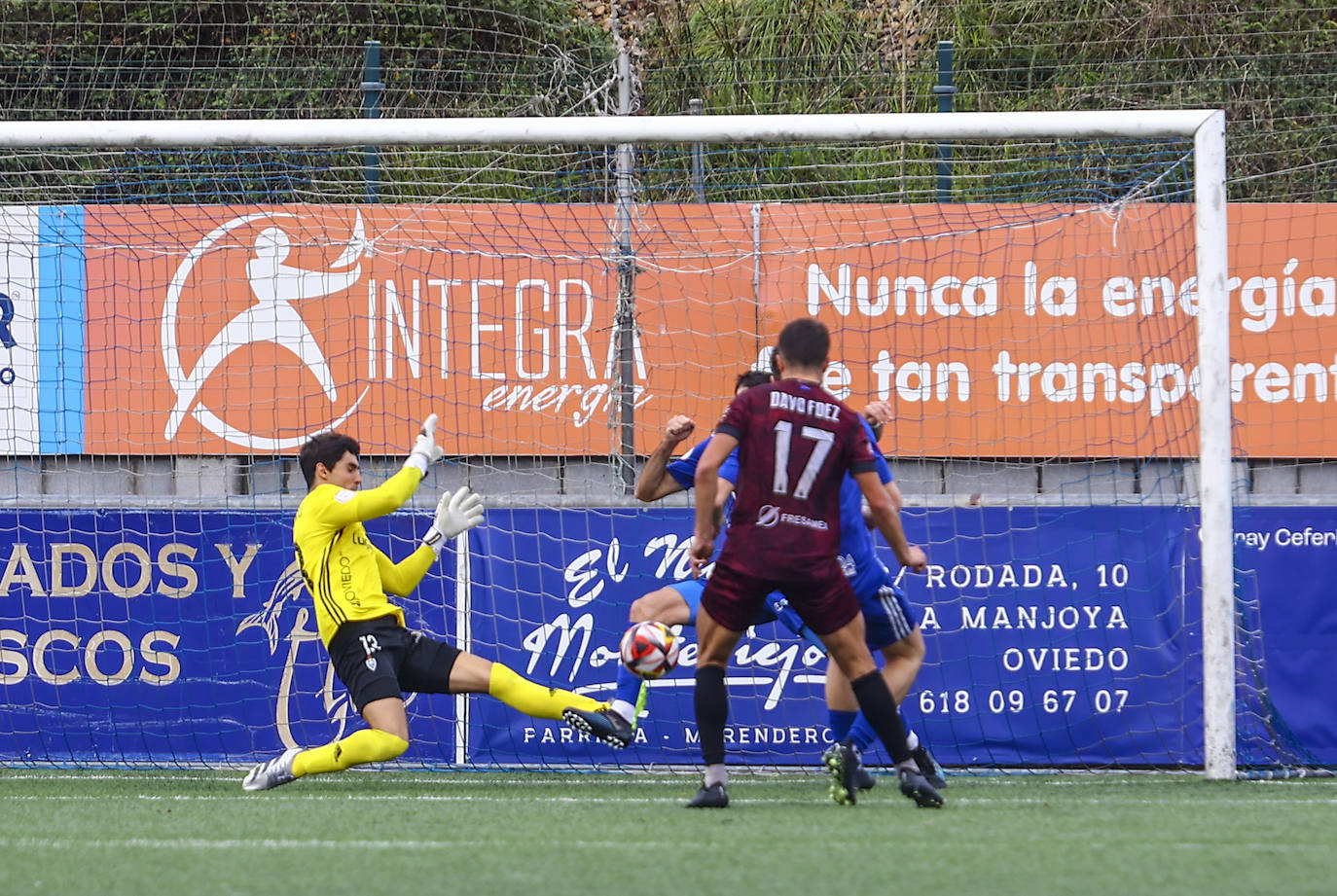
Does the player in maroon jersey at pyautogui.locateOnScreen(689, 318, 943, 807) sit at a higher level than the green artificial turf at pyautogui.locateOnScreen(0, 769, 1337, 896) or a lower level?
higher

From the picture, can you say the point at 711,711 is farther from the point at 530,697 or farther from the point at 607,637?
the point at 607,637

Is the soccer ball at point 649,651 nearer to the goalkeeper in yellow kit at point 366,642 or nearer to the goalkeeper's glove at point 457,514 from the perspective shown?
the goalkeeper in yellow kit at point 366,642

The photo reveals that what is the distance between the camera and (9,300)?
842 cm

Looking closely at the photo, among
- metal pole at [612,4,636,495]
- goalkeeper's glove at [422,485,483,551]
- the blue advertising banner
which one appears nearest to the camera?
goalkeeper's glove at [422,485,483,551]

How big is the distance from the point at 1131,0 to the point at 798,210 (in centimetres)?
499

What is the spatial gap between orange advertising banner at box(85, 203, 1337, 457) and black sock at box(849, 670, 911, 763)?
10.9ft

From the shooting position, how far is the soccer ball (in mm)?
5785

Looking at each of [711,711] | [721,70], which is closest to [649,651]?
[711,711]

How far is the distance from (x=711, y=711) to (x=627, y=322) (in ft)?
11.3

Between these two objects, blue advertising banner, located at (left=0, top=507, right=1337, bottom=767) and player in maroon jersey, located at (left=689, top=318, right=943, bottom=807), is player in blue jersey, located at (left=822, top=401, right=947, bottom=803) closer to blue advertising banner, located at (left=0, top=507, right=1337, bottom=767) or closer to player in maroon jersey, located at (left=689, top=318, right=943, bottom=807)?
player in maroon jersey, located at (left=689, top=318, right=943, bottom=807)

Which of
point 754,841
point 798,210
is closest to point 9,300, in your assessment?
point 798,210

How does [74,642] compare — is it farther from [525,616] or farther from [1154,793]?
[1154,793]

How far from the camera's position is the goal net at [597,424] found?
7.40 meters

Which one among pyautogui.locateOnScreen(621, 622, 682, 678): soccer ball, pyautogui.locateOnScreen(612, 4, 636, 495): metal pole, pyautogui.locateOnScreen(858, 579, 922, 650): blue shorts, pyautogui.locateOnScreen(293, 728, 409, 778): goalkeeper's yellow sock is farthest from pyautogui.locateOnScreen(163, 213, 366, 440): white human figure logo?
pyautogui.locateOnScreen(858, 579, 922, 650): blue shorts
